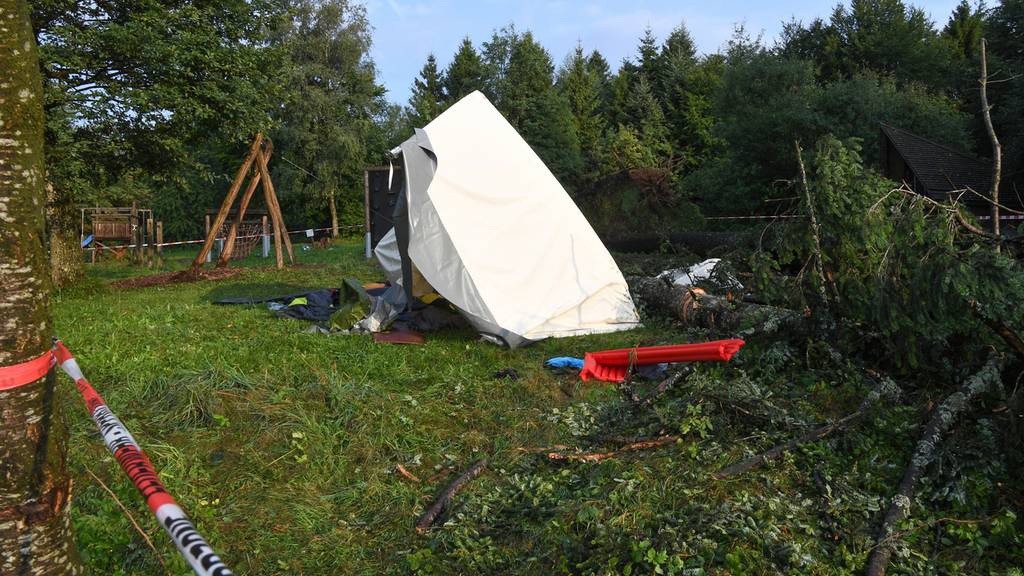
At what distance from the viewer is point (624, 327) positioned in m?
8.06

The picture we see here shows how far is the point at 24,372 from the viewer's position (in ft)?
6.42

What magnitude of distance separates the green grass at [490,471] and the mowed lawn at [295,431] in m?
0.02

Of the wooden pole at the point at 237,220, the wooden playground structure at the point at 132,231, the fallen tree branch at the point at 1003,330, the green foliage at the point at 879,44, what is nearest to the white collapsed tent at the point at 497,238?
the fallen tree branch at the point at 1003,330

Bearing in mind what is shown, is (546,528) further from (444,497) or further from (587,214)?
(587,214)

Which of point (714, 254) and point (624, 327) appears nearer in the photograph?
point (624, 327)

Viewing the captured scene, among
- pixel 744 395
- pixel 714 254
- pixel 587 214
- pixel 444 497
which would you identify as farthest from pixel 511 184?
pixel 587 214

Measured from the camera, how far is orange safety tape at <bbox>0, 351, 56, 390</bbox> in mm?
1921

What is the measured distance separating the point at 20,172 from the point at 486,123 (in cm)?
675

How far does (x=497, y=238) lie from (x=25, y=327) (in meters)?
5.99

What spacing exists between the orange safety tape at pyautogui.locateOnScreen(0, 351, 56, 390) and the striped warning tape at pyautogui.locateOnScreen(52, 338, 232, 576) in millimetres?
286

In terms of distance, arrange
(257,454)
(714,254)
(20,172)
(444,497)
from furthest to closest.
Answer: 1. (714,254)
2. (257,454)
3. (444,497)
4. (20,172)

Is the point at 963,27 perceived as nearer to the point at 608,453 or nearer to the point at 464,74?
the point at 464,74

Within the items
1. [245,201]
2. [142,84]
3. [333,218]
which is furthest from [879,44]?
[142,84]

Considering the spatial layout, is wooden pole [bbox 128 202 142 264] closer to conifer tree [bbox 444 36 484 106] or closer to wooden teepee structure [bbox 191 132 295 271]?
wooden teepee structure [bbox 191 132 295 271]
